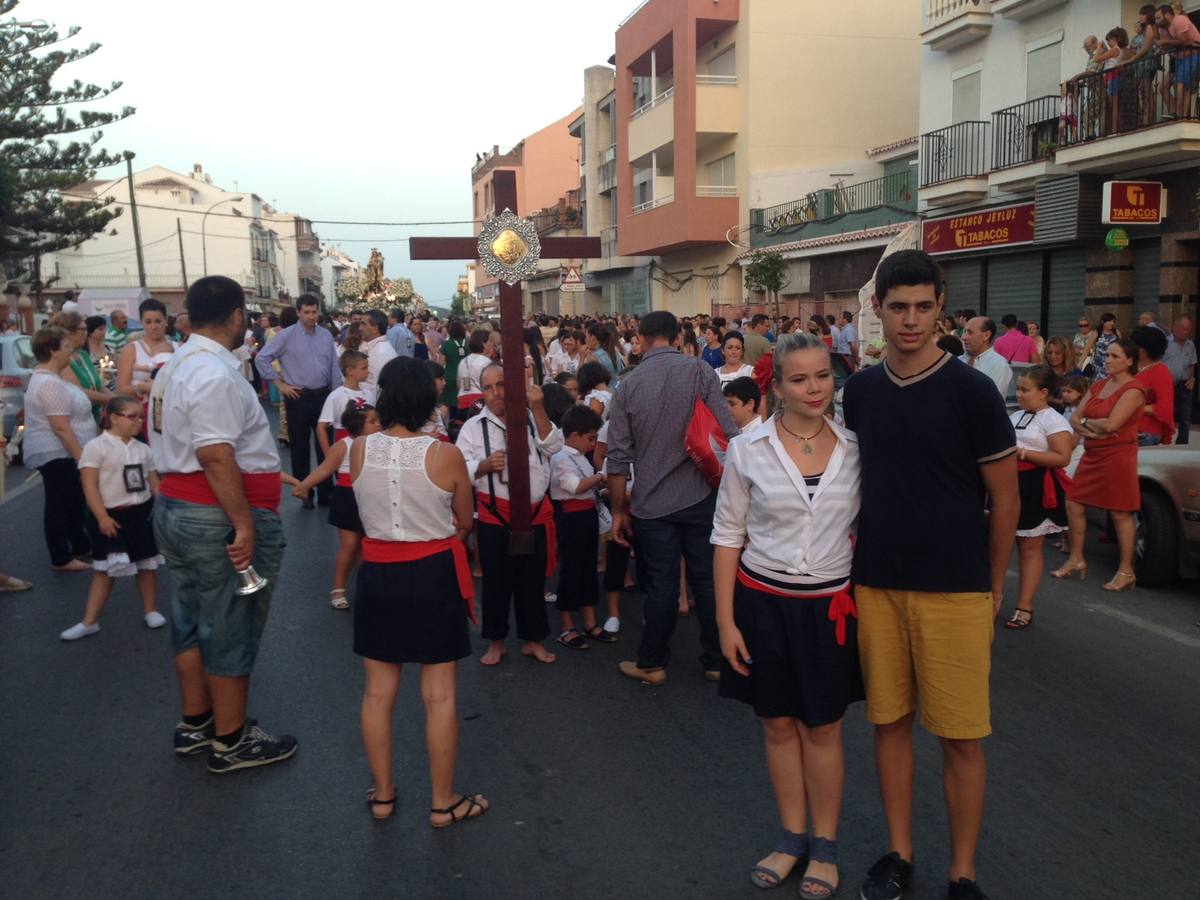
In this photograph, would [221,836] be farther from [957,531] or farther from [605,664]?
[957,531]

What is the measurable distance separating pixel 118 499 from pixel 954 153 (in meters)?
18.6

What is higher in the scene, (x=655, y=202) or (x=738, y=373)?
(x=655, y=202)

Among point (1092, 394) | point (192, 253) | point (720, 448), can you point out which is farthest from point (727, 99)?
point (192, 253)

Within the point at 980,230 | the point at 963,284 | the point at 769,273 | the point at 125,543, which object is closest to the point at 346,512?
the point at 125,543

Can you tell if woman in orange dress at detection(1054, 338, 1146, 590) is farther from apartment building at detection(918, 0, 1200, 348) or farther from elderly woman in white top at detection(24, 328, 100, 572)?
apartment building at detection(918, 0, 1200, 348)

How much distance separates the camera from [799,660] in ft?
11.3

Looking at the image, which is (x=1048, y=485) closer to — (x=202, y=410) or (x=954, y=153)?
(x=202, y=410)

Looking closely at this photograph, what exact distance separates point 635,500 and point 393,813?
2.11 m

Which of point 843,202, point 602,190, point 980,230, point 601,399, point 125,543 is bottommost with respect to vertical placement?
point 125,543

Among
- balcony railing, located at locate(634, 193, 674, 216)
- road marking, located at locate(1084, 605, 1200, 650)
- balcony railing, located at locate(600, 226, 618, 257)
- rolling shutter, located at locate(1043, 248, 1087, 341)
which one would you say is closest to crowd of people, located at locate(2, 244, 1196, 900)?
road marking, located at locate(1084, 605, 1200, 650)

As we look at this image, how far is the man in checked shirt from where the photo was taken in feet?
18.2

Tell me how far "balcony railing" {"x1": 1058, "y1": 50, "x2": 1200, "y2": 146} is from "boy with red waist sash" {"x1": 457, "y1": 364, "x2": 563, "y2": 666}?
12.8 meters

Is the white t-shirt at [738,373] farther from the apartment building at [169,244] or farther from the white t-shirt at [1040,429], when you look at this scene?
the apartment building at [169,244]

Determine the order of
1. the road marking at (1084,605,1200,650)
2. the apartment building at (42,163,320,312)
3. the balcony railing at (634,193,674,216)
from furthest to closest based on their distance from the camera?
the apartment building at (42,163,320,312), the balcony railing at (634,193,674,216), the road marking at (1084,605,1200,650)
